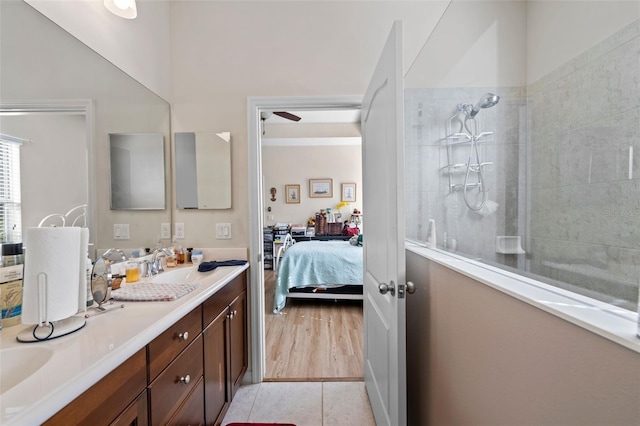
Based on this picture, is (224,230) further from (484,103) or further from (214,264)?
(484,103)

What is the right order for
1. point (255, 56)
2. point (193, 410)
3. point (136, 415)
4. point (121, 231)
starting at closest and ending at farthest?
point (136, 415), point (193, 410), point (121, 231), point (255, 56)

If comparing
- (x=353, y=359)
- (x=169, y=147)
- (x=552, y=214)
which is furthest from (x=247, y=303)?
(x=552, y=214)

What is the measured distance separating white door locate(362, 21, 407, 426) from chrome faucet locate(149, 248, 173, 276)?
130cm

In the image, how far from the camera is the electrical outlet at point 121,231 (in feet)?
4.65

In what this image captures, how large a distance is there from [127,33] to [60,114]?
801mm

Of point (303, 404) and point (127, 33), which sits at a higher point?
point (127, 33)

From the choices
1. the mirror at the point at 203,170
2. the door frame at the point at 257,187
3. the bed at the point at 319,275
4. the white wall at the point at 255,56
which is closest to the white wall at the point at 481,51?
the white wall at the point at 255,56

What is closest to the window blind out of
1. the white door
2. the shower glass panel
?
the white door

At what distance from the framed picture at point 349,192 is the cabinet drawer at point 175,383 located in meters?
4.77

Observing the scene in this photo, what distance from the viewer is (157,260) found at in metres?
1.60

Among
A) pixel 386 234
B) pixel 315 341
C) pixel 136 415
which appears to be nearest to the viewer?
pixel 136 415

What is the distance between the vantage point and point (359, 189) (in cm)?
570

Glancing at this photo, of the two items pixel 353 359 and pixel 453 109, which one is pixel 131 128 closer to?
pixel 453 109

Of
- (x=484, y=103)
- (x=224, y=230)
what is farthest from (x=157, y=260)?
(x=484, y=103)
